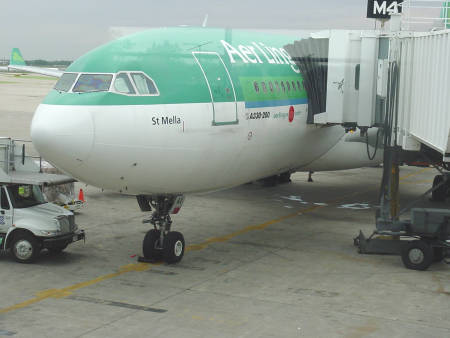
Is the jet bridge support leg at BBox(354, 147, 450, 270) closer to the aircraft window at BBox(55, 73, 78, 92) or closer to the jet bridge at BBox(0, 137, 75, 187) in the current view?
the jet bridge at BBox(0, 137, 75, 187)

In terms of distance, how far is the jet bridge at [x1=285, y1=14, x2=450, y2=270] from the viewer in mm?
13500

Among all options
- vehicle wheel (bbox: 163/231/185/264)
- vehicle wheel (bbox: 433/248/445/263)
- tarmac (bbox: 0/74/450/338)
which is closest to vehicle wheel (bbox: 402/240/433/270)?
tarmac (bbox: 0/74/450/338)

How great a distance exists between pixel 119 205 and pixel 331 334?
491 inches

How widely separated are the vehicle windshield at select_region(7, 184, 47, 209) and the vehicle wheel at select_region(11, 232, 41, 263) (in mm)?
821

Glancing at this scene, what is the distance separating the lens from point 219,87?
13547 mm

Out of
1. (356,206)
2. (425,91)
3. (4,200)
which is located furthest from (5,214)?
(356,206)

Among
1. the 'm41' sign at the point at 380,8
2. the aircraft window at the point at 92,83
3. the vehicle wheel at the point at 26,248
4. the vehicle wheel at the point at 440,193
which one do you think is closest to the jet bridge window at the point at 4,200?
the vehicle wheel at the point at 26,248

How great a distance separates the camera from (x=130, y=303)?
12.1 m

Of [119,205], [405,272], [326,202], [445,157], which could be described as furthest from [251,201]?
[445,157]

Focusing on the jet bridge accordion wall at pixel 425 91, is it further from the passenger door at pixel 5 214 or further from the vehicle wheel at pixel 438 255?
the passenger door at pixel 5 214

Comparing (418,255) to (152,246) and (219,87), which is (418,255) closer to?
(219,87)

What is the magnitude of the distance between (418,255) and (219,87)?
216 inches

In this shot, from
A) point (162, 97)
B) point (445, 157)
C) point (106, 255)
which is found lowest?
point (106, 255)

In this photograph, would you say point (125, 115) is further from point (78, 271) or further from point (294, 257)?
point (294, 257)
